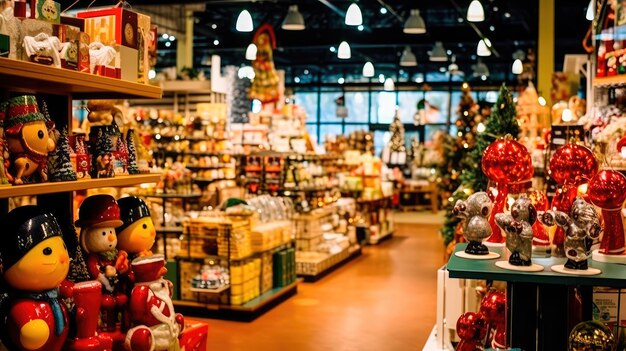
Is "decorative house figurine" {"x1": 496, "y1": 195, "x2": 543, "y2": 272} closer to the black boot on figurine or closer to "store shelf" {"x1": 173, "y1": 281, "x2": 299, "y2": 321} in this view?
the black boot on figurine

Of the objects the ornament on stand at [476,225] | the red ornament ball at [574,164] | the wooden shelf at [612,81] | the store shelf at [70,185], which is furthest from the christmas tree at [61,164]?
the wooden shelf at [612,81]

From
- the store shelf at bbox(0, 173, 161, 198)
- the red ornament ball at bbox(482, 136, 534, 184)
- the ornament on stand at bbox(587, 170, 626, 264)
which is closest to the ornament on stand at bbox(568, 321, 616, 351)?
the ornament on stand at bbox(587, 170, 626, 264)

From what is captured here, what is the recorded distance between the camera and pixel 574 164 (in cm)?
338

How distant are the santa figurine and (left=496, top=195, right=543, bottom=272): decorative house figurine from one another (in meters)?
1.41

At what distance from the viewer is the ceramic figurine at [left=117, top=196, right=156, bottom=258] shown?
3172 millimetres

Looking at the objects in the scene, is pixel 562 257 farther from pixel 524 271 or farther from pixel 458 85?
pixel 458 85

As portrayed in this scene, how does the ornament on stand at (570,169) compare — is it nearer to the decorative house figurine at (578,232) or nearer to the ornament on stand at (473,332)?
the decorative house figurine at (578,232)

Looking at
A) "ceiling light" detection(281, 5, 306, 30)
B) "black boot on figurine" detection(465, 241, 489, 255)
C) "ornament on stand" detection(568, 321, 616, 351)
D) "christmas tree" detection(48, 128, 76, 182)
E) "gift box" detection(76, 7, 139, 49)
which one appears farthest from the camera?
"ceiling light" detection(281, 5, 306, 30)

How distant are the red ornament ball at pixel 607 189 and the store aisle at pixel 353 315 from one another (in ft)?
10.2

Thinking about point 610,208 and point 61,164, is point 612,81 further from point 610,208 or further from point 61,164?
point 61,164

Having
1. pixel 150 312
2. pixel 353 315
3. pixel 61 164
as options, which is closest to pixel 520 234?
pixel 150 312

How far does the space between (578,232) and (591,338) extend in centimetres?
42

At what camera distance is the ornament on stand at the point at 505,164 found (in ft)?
11.5

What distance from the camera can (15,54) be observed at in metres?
2.45
